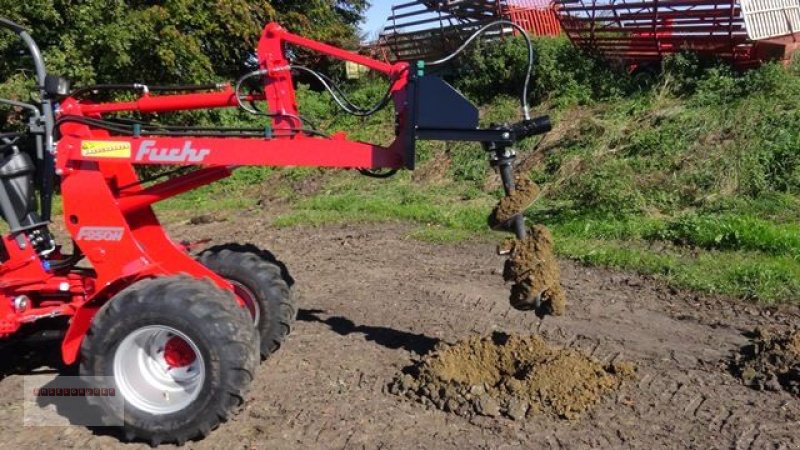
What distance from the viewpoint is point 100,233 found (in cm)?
430

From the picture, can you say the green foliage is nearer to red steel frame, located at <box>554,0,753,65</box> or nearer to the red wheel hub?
red steel frame, located at <box>554,0,753,65</box>

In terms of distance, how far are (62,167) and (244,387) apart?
5.16 feet

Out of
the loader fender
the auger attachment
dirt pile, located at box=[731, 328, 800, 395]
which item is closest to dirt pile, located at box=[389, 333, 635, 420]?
the auger attachment

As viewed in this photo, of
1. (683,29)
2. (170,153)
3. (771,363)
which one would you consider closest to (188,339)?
(170,153)

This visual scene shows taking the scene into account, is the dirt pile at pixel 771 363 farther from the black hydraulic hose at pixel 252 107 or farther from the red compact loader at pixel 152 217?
the black hydraulic hose at pixel 252 107

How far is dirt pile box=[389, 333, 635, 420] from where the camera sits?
4.14 m

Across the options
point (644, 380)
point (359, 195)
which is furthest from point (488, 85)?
point (644, 380)

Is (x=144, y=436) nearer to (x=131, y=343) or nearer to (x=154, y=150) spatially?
(x=131, y=343)

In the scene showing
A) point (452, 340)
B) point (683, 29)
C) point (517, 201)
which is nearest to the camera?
point (517, 201)

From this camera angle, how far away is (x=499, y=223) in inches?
164

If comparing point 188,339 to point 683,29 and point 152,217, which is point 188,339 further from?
point 683,29

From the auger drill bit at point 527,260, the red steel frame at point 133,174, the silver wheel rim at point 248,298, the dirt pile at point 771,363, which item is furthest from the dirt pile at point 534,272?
the silver wheel rim at point 248,298

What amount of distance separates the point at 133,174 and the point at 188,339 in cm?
117

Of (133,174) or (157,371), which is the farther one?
(133,174)
